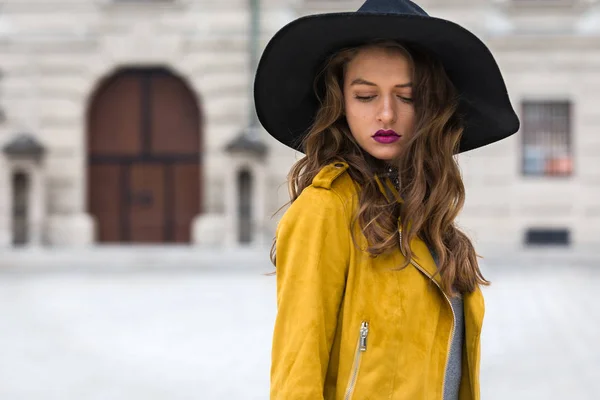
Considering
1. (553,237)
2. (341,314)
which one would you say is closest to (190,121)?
(553,237)

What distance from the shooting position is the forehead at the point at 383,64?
2.15 m

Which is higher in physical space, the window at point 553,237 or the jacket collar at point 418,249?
the jacket collar at point 418,249

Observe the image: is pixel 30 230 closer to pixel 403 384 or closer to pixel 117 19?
pixel 117 19

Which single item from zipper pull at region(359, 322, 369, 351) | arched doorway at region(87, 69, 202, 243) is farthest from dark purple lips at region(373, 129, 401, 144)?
arched doorway at region(87, 69, 202, 243)

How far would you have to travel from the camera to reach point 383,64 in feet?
7.08

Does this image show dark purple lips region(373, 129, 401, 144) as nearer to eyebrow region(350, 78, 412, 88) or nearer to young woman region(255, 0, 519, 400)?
young woman region(255, 0, 519, 400)

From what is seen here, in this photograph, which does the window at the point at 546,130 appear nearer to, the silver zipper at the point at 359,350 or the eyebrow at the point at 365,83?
the eyebrow at the point at 365,83

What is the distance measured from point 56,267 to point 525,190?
1061cm

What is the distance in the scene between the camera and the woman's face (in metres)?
2.16

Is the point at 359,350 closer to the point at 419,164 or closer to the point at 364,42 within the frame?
the point at 419,164

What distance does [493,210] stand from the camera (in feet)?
65.1

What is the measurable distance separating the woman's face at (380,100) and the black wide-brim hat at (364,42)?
6cm

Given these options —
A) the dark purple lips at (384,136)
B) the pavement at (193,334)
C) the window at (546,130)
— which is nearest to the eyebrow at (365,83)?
the dark purple lips at (384,136)

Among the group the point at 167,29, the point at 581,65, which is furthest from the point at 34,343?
the point at 581,65
